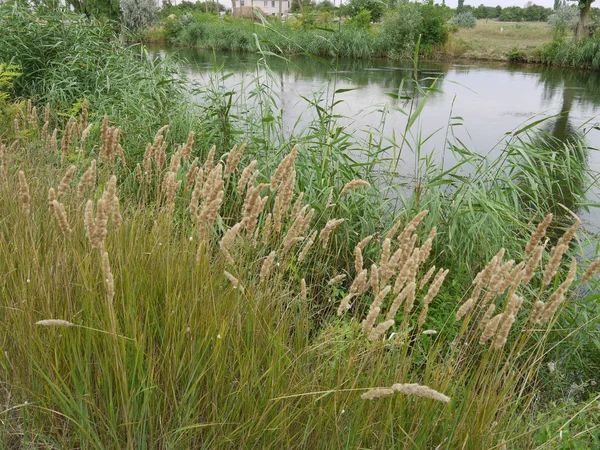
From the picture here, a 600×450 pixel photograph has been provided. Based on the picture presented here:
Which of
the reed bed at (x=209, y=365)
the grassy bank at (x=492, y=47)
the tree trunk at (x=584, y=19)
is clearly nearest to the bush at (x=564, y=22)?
the tree trunk at (x=584, y=19)

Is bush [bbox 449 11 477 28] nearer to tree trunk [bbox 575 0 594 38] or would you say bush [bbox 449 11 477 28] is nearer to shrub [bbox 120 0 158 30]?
tree trunk [bbox 575 0 594 38]

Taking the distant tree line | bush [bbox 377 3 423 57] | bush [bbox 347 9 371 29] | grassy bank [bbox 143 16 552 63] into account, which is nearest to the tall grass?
grassy bank [bbox 143 16 552 63]

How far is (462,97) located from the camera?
529 inches

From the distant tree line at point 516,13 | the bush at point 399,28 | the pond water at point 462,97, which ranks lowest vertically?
the pond water at point 462,97

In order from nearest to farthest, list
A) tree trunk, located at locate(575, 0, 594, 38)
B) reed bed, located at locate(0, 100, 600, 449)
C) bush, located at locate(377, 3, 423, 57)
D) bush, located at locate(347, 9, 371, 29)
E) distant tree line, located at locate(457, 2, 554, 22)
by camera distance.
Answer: reed bed, located at locate(0, 100, 600, 449) < tree trunk, located at locate(575, 0, 594, 38) < bush, located at locate(377, 3, 423, 57) < bush, located at locate(347, 9, 371, 29) < distant tree line, located at locate(457, 2, 554, 22)

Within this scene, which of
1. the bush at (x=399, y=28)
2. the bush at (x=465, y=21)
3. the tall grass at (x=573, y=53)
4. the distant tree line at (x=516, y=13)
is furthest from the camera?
the distant tree line at (x=516, y=13)

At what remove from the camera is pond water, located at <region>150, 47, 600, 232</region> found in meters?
8.23

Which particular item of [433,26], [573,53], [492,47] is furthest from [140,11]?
[573,53]

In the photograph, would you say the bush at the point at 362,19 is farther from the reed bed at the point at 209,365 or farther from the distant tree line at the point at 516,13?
the distant tree line at the point at 516,13

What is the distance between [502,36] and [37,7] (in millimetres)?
26895

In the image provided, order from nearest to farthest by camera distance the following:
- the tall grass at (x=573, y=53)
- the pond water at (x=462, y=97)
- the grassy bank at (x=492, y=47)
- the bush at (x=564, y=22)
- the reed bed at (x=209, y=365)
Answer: the reed bed at (x=209, y=365) < the pond water at (x=462, y=97) < the tall grass at (x=573, y=53) < the bush at (x=564, y=22) < the grassy bank at (x=492, y=47)

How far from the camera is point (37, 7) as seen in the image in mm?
7156

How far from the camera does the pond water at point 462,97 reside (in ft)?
27.0

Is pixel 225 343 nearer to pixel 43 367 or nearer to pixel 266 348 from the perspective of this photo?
pixel 266 348
